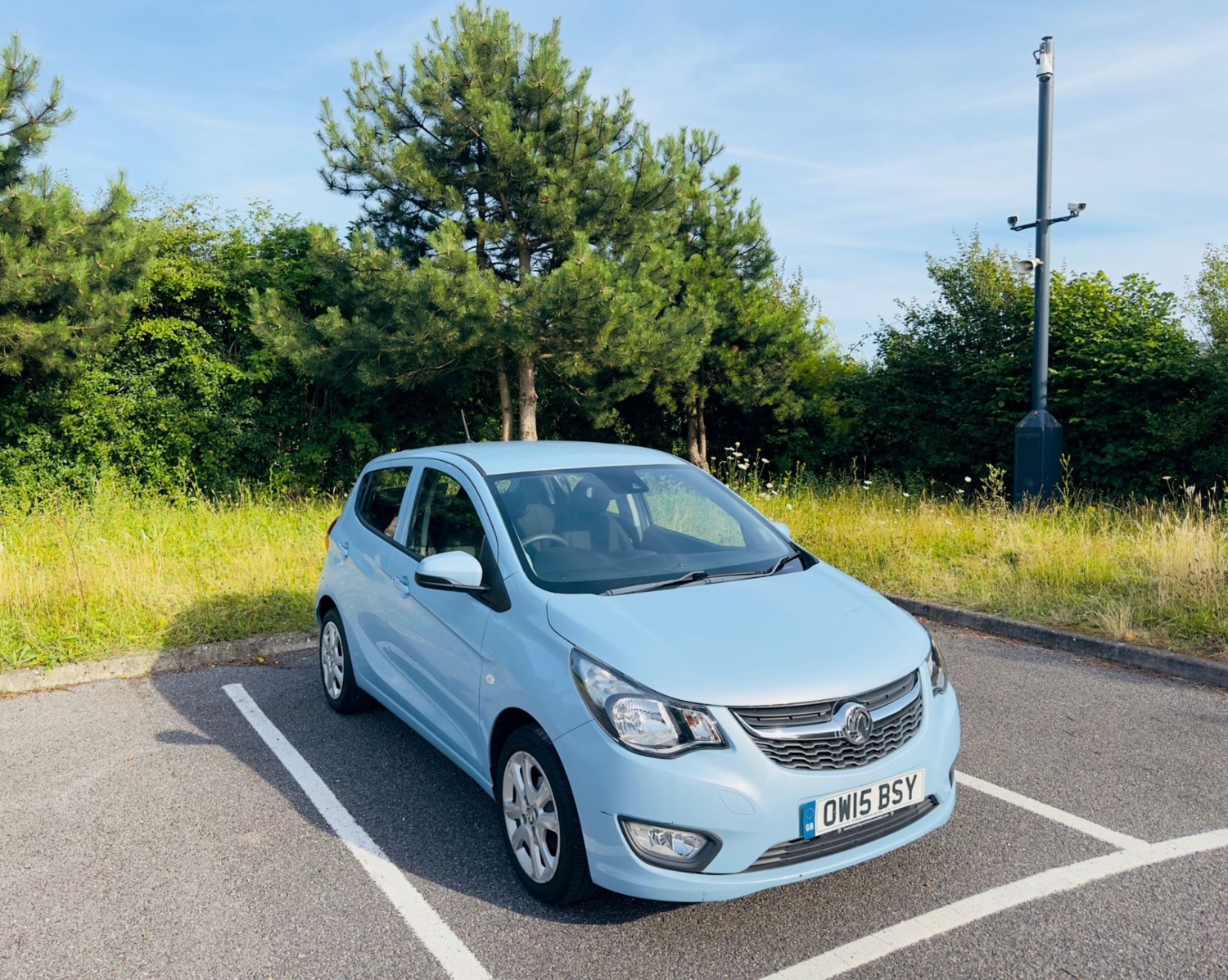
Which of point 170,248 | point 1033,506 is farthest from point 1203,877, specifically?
point 170,248

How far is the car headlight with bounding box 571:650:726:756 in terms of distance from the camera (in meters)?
2.97

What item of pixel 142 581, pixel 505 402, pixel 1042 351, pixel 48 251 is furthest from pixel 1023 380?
pixel 48 251

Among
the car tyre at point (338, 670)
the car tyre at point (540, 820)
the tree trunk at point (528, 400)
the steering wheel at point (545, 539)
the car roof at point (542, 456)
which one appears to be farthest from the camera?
the tree trunk at point (528, 400)

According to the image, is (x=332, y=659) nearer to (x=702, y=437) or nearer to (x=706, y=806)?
(x=706, y=806)

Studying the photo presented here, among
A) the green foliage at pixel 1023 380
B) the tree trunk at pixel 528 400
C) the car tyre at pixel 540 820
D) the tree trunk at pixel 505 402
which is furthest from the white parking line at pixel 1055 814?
the tree trunk at pixel 505 402

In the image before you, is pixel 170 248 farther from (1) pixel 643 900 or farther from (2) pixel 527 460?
(1) pixel 643 900

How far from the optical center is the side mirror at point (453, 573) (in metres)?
3.73

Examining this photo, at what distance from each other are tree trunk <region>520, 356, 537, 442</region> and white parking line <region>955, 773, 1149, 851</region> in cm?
1091

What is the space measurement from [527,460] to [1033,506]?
7611 mm

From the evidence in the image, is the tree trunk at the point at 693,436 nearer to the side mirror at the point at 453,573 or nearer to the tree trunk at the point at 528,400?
the tree trunk at the point at 528,400

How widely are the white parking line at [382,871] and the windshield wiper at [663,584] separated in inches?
51.2

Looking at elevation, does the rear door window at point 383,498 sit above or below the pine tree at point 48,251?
below

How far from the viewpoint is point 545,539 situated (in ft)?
13.1

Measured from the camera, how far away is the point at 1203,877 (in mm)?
3441
